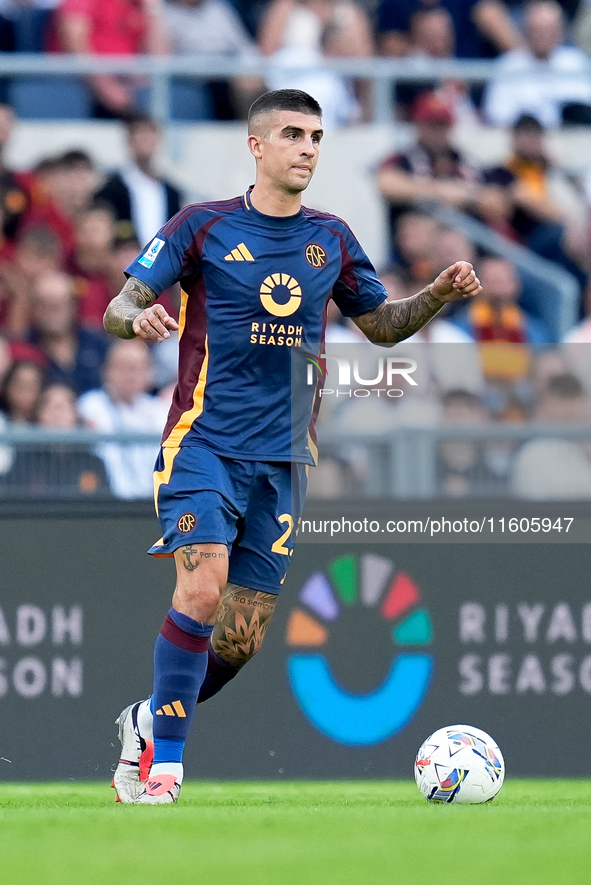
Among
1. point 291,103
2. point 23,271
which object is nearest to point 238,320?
point 291,103

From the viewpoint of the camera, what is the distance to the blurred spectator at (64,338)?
9.07m

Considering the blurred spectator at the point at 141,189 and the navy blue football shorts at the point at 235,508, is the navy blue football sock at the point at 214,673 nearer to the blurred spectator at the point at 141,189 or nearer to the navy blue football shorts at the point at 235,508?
the navy blue football shorts at the point at 235,508

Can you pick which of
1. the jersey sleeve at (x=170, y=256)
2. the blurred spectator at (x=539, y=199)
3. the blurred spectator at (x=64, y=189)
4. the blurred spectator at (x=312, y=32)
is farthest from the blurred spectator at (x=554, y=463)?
the blurred spectator at (x=312, y=32)

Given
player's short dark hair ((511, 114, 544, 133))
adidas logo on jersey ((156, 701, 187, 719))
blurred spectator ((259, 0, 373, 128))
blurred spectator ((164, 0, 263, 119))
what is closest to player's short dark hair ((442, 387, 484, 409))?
adidas logo on jersey ((156, 701, 187, 719))

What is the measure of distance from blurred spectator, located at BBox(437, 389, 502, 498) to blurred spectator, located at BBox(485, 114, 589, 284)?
3.70m

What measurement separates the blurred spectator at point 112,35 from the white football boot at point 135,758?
6286mm

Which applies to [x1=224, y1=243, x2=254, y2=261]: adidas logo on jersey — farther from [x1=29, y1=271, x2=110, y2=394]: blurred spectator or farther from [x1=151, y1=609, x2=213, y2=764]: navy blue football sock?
[x1=29, y1=271, x2=110, y2=394]: blurred spectator

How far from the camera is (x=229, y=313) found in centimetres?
560

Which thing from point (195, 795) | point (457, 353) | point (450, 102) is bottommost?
point (195, 795)

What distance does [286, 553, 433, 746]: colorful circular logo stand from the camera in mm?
7609

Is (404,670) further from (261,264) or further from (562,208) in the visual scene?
(562,208)

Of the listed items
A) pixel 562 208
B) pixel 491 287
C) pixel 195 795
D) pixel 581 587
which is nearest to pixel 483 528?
pixel 581 587

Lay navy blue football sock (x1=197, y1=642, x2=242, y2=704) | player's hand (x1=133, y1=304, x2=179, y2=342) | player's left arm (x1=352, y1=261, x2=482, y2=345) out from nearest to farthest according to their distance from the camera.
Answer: player's hand (x1=133, y1=304, x2=179, y2=342), player's left arm (x1=352, y1=261, x2=482, y2=345), navy blue football sock (x1=197, y1=642, x2=242, y2=704)

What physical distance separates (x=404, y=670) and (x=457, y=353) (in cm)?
169
